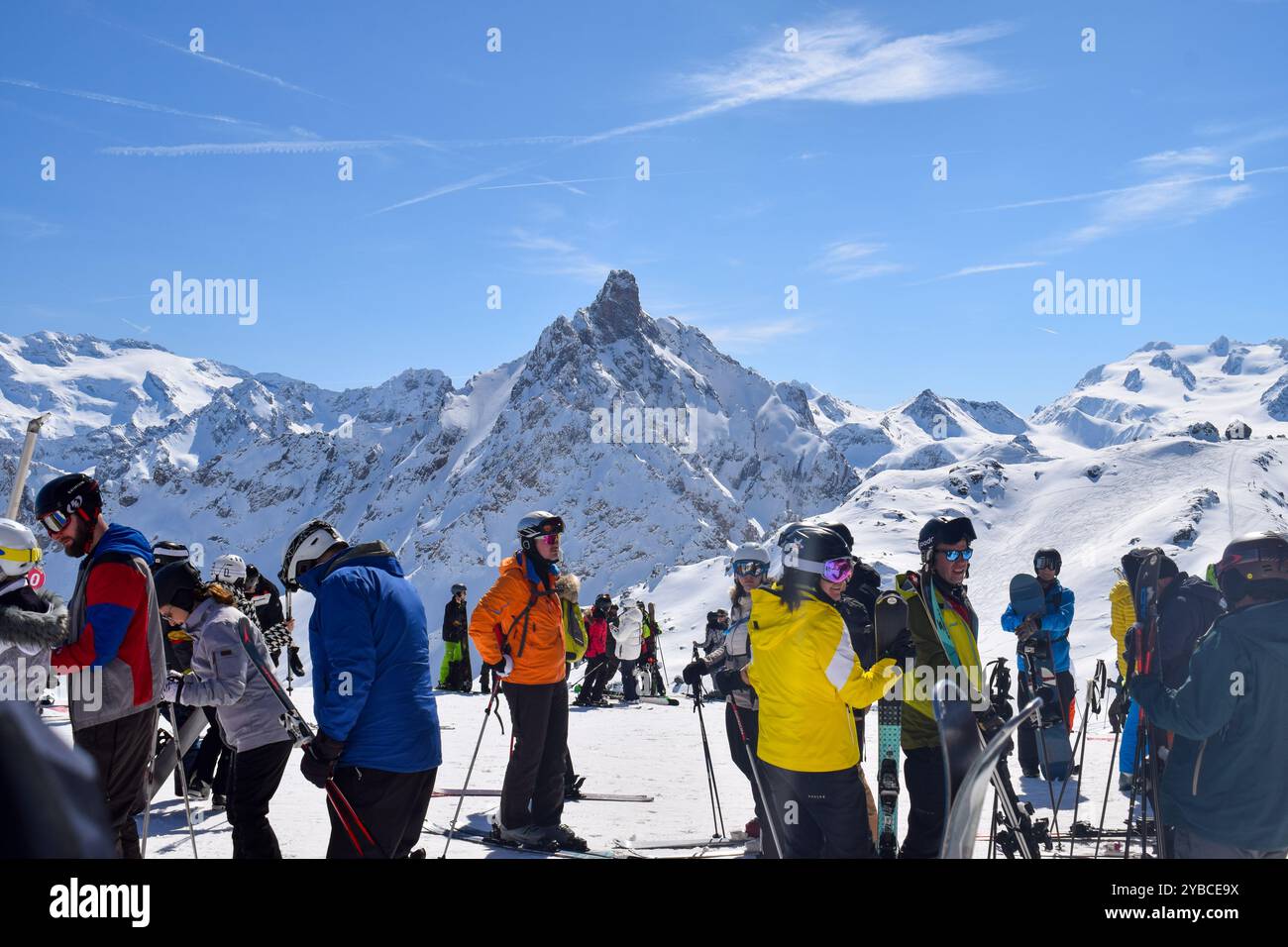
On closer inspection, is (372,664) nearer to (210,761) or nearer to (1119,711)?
(1119,711)

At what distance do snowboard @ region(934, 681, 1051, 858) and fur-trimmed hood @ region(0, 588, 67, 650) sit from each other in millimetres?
3920

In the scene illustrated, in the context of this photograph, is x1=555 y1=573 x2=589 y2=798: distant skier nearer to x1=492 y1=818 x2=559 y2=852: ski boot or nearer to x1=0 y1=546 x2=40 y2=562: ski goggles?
x1=492 y1=818 x2=559 y2=852: ski boot

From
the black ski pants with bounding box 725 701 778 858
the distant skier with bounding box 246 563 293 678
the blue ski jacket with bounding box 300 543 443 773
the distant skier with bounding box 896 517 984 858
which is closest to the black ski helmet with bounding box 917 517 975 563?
the distant skier with bounding box 896 517 984 858

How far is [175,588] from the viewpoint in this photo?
5.70 metres

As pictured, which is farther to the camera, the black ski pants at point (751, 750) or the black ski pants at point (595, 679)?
the black ski pants at point (595, 679)

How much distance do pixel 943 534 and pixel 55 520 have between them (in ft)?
15.1

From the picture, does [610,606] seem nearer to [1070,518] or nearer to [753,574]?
[753,574]

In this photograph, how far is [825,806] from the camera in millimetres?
4414

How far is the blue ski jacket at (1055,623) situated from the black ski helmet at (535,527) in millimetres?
4249

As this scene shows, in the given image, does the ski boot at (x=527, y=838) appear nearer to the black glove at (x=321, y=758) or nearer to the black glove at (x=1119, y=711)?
the black glove at (x=321, y=758)

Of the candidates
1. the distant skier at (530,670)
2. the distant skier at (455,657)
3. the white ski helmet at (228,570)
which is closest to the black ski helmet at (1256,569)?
the distant skier at (530,670)

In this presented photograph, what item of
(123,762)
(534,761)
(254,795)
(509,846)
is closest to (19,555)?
(123,762)

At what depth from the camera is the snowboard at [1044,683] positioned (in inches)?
318
